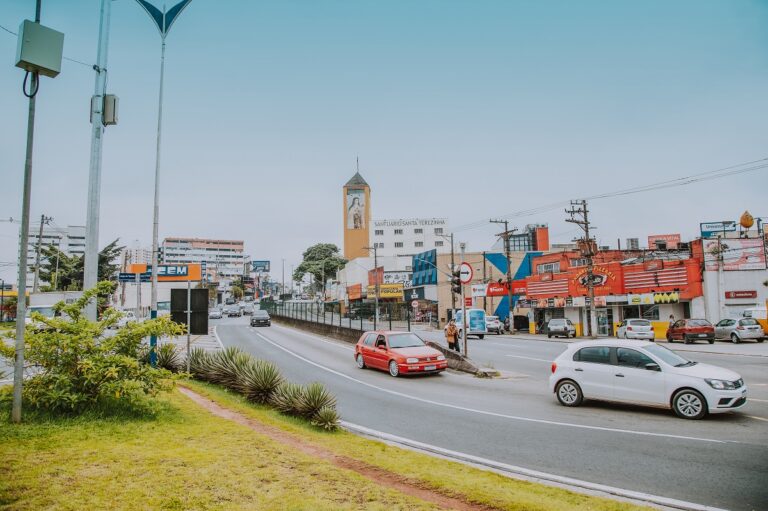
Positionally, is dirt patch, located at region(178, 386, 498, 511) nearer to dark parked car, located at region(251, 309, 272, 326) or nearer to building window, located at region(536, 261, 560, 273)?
dark parked car, located at region(251, 309, 272, 326)

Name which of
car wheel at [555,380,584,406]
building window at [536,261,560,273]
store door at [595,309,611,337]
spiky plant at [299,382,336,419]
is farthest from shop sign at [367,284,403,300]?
spiky plant at [299,382,336,419]

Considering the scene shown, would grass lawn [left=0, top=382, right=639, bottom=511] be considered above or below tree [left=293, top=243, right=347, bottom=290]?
below

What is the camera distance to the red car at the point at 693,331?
3216 cm

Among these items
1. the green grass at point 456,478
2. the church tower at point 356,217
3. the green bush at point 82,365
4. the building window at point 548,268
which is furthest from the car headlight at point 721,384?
the church tower at point 356,217

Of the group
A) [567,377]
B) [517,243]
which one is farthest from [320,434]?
[517,243]

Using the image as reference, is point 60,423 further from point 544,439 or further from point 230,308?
point 230,308

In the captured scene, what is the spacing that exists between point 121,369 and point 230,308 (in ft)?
248

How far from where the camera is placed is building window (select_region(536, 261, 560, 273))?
52.4m

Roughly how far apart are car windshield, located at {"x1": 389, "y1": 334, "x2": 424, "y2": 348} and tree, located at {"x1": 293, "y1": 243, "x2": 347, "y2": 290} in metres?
103

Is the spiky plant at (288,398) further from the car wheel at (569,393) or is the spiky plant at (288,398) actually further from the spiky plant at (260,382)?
the car wheel at (569,393)

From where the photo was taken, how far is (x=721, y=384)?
32.9ft

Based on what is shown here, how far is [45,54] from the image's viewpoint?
700cm

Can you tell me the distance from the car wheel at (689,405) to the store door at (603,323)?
3584 cm

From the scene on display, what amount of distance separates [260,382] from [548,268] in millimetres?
46877
